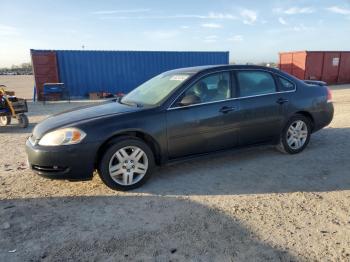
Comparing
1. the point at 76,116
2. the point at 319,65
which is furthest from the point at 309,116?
the point at 319,65

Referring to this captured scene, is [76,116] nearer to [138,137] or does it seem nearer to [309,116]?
[138,137]

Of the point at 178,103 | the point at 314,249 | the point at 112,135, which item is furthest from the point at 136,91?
the point at 314,249

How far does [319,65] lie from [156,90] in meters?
19.2

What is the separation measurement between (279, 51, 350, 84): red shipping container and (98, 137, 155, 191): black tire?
18.9 metres

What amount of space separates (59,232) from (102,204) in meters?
0.66

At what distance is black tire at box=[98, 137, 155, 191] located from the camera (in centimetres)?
383

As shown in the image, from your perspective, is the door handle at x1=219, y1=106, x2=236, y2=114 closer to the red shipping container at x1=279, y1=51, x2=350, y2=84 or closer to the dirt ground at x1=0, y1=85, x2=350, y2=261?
the dirt ground at x1=0, y1=85, x2=350, y2=261

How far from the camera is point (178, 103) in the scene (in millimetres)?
4227

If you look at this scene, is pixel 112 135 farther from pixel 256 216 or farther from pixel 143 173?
pixel 256 216

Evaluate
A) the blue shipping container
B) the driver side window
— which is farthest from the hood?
the blue shipping container

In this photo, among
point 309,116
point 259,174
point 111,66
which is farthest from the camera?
point 111,66

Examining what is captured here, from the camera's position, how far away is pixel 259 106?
482 cm

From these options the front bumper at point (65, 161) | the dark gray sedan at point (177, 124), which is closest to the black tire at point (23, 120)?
the dark gray sedan at point (177, 124)

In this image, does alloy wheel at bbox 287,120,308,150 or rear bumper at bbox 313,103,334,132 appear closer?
alloy wheel at bbox 287,120,308,150
